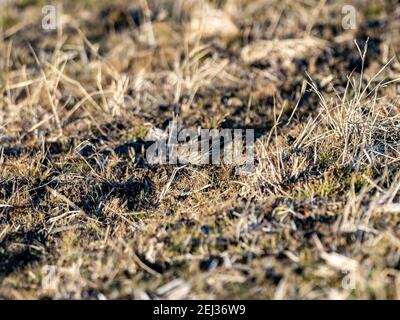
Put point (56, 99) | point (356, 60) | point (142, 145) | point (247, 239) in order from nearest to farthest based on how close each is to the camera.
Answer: point (247, 239) → point (142, 145) → point (56, 99) → point (356, 60)

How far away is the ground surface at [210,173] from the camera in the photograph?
347 centimetres

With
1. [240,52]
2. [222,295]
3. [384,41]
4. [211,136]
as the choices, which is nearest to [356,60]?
[384,41]

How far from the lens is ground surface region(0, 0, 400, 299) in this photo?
347cm

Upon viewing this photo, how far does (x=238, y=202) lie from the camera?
398 centimetres

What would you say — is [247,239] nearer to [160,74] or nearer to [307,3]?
[160,74]

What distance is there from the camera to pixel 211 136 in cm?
499

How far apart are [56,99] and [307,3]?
328 cm

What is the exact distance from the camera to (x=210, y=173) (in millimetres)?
4406

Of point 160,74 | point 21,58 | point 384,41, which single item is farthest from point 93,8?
point 384,41

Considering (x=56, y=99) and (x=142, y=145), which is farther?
(x=56, y=99)

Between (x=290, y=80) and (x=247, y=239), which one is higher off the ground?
(x=290, y=80)

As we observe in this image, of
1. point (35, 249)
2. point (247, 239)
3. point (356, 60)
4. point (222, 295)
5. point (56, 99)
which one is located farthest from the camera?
point (356, 60)

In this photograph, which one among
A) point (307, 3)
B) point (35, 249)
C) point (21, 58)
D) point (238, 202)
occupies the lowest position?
point (35, 249)

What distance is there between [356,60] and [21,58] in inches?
146
